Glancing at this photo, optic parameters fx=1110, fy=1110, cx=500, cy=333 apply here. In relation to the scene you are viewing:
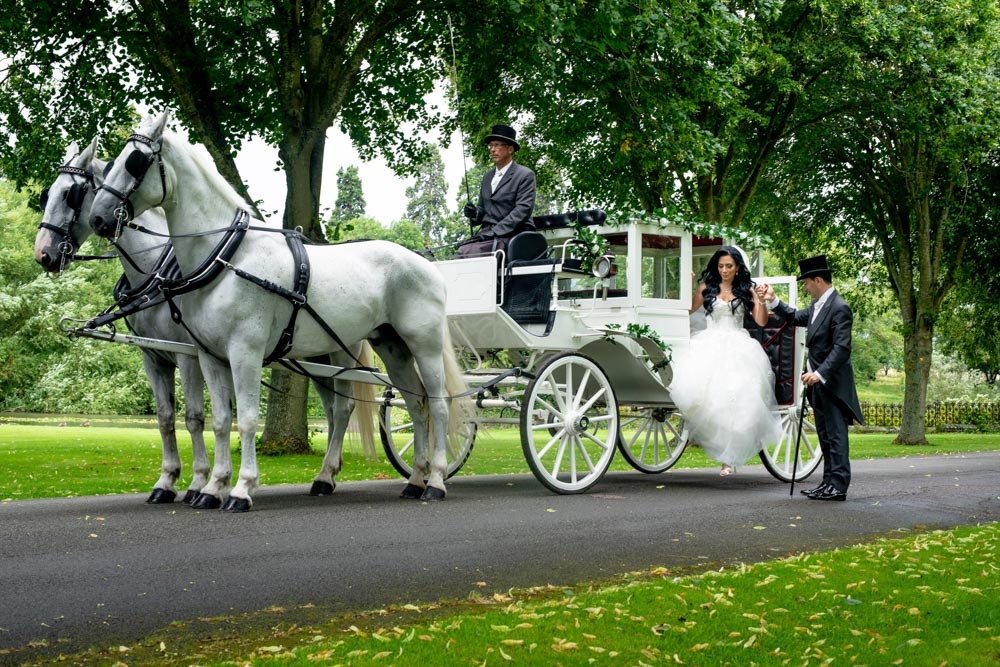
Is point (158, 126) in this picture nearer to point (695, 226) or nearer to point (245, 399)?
point (245, 399)

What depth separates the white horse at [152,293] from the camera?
7.95 meters

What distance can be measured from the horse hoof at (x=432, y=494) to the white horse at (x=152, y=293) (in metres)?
1.19

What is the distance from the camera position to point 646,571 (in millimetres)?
6719

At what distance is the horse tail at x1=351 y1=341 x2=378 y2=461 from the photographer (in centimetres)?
997

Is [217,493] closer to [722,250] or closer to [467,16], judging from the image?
[722,250]

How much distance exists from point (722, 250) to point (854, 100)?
49.7ft

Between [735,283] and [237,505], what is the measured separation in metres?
6.18

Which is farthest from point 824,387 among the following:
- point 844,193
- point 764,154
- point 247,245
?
point 844,193

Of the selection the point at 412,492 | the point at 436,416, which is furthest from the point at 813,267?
the point at 412,492

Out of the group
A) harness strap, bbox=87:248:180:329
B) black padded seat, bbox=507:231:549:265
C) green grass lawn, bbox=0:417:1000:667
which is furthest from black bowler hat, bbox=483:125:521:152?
green grass lawn, bbox=0:417:1000:667

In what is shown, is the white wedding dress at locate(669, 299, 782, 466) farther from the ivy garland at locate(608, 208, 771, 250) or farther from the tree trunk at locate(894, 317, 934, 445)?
the tree trunk at locate(894, 317, 934, 445)

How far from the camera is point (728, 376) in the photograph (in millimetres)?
11352

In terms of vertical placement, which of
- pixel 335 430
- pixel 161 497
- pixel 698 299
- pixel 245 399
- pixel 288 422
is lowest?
pixel 161 497

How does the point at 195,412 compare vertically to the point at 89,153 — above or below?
below
